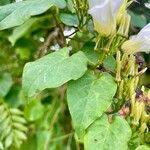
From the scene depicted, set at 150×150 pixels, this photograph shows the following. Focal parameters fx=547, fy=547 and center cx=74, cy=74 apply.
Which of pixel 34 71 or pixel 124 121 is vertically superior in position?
pixel 34 71

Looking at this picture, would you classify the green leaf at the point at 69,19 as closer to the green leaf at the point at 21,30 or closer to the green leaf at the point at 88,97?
the green leaf at the point at 88,97

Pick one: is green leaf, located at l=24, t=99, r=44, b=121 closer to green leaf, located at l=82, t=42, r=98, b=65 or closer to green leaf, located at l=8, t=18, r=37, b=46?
green leaf, located at l=8, t=18, r=37, b=46

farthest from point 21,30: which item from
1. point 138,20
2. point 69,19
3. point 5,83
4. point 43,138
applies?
point 69,19

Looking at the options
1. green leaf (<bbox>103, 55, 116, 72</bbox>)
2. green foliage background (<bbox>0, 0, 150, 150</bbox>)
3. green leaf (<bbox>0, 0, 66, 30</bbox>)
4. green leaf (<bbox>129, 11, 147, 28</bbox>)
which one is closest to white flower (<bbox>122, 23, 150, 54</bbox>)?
green leaf (<bbox>103, 55, 116, 72</bbox>)

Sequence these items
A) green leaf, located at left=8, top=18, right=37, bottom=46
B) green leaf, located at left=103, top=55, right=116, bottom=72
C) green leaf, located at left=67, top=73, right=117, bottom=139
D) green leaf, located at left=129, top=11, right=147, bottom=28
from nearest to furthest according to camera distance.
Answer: green leaf, located at left=67, top=73, right=117, bottom=139 → green leaf, located at left=103, top=55, right=116, bottom=72 → green leaf, located at left=129, top=11, right=147, bottom=28 → green leaf, located at left=8, top=18, right=37, bottom=46

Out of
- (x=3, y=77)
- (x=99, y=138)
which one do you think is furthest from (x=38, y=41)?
(x=99, y=138)

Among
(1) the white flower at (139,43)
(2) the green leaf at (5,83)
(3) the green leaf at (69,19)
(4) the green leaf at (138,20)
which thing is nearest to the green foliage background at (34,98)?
(2) the green leaf at (5,83)

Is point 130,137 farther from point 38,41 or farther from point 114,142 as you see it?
point 38,41
